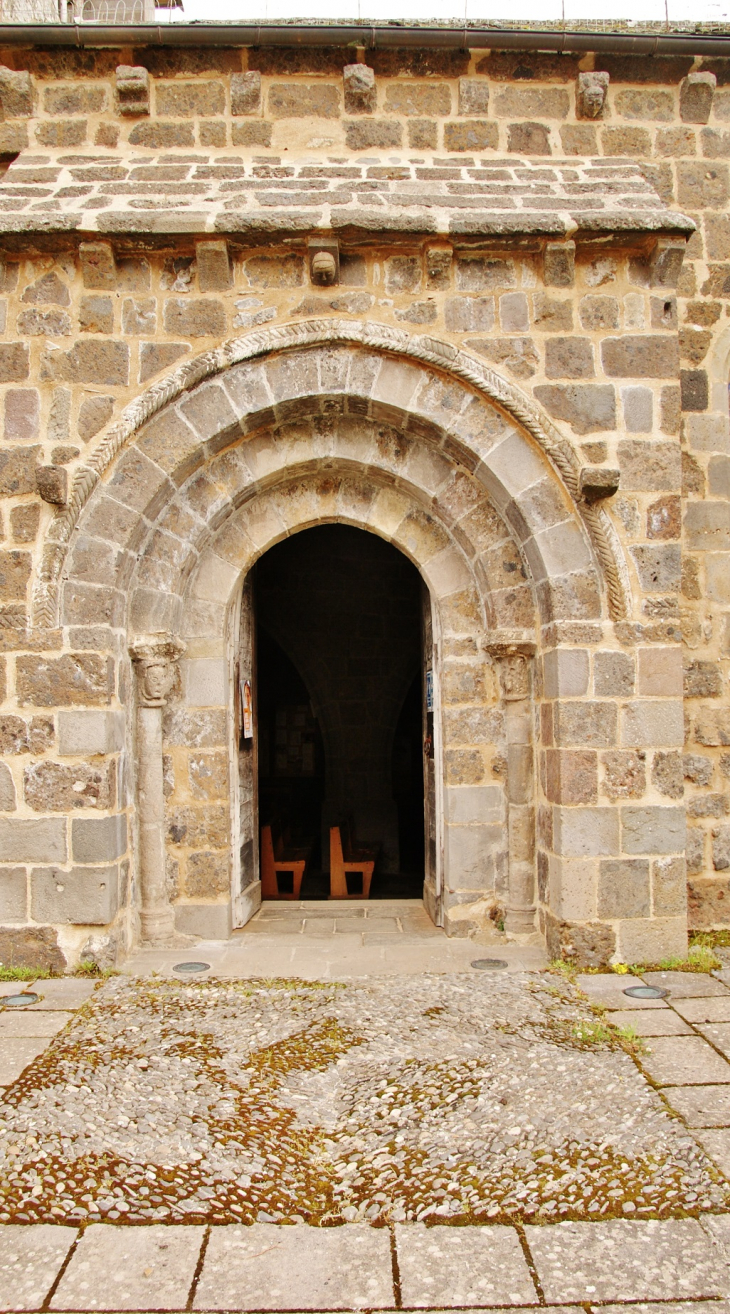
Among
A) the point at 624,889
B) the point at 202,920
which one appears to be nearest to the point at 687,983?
the point at 624,889

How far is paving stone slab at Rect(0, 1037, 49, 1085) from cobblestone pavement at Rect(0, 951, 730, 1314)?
12 millimetres

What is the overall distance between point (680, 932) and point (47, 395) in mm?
3976

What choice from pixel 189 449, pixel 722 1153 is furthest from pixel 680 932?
pixel 189 449

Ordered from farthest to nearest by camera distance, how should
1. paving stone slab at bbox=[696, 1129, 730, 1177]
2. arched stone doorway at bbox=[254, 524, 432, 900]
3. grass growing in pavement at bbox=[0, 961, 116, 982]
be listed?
arched stone doorway at bbox=[254, 524, 432, 900] < grass growing in pavement at bbox=[0, 961, 116, 982] < paving stone slab at bbox=[696, 1129, 730, 1177]

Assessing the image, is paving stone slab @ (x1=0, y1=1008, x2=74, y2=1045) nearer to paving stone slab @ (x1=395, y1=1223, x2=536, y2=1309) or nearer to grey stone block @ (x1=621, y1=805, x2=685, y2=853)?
paving stone slab @ (x1=395, y1=1223, x2=536, y2=1309)

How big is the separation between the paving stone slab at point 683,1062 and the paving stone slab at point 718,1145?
305mm

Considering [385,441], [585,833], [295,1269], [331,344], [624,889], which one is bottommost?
[295,1269]

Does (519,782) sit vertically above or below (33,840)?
above

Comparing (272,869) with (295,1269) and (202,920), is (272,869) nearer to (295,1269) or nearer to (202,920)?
(202,920)

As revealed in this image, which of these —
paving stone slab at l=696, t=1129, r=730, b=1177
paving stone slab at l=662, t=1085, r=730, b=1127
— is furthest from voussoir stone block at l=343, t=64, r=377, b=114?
paving stone slab at l=696, t=1129, r=730, b=1177

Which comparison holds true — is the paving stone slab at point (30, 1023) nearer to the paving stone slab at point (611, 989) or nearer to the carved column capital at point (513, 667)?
the paving stone slab at point (611, 989)

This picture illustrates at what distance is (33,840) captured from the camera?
4.02 metres

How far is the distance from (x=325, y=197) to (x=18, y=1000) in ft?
13.2

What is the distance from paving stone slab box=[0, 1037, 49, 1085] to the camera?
2934 millimetres
